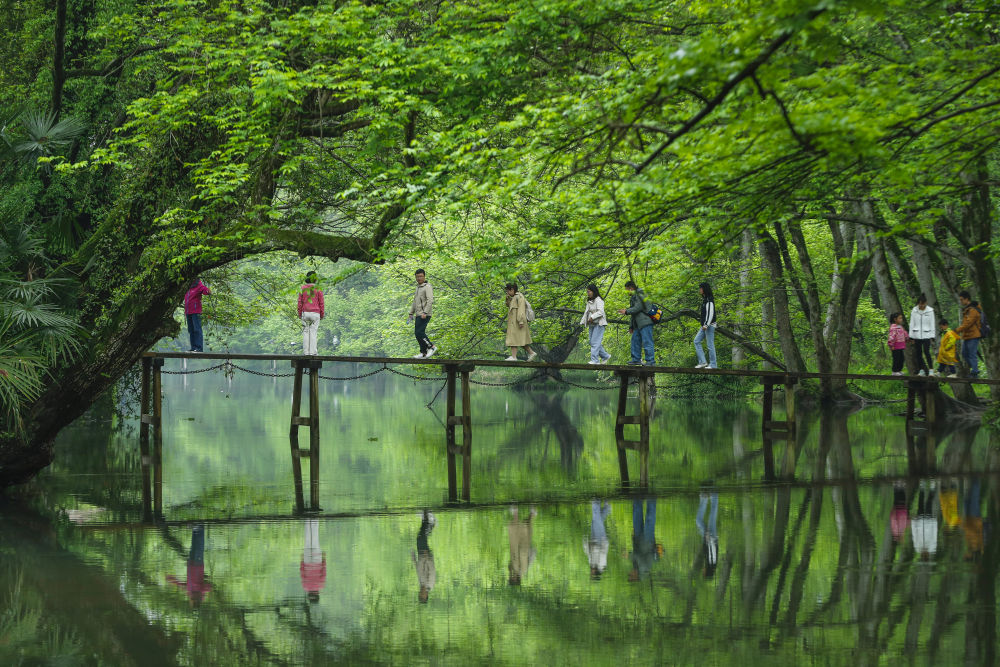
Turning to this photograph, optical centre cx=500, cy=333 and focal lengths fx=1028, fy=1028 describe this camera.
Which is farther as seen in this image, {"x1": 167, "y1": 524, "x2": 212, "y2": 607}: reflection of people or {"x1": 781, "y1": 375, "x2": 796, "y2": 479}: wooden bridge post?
{"x1": 781, "y1": 375, "x2": 796, "y2": 479}: wooden bridge post

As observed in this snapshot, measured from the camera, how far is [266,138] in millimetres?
13977

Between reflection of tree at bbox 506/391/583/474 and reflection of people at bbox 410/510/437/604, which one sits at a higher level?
reflection of tree at bbox 506/391/583/474

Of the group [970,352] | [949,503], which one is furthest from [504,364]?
[970,352]

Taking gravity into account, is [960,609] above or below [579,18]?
below

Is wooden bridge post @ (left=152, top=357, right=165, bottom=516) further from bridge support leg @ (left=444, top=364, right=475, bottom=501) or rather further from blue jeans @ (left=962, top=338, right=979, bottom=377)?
blue jeans @ (left=962, top=338, right=979, bottom=377)

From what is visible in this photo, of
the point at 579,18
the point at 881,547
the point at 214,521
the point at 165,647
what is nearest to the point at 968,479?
the point at 881,547

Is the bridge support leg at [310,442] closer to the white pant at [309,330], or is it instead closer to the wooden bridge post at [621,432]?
the white pant at [309,330]

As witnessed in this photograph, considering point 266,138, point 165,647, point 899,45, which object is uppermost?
point 899,45

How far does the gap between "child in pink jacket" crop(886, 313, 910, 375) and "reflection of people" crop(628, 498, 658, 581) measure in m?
12.5

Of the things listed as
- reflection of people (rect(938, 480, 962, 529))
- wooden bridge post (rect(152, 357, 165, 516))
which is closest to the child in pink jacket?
reflection of people (rect(938, 480, 962, 529))

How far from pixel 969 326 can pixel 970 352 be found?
3.96 ft

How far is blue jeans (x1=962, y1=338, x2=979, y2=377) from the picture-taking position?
21834mm

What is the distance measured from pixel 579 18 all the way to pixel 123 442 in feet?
45.0

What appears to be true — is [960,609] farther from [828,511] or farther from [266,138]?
[266,138]
